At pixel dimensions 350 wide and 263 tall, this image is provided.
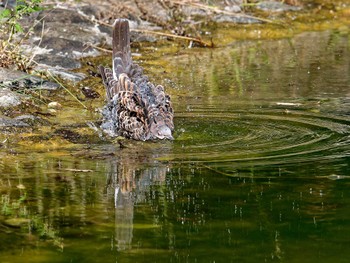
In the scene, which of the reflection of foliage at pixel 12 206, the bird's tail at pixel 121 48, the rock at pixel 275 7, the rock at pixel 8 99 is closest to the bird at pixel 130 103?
the bird's tail at pixel 121 48

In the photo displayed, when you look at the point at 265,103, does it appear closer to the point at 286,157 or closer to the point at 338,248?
the point at 286,157

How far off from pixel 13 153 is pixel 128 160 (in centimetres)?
100

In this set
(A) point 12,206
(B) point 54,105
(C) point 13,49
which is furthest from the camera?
(C) point 13,49

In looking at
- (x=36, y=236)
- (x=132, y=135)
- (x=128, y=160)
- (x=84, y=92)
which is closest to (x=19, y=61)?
(x=84, y=92)

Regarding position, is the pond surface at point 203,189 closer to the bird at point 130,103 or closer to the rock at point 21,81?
the bird at point 130,103

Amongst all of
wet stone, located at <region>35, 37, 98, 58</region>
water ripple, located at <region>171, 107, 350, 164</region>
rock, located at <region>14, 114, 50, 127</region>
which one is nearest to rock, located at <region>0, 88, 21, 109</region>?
rock, located at <region>14, 114, 50, 127</region>

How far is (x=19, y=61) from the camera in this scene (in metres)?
10.2

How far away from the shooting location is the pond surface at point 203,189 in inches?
212

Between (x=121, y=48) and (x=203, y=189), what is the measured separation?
3.65 m

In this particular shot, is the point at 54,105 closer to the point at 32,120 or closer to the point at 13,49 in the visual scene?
the point at 32,120

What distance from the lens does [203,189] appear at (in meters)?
6.65

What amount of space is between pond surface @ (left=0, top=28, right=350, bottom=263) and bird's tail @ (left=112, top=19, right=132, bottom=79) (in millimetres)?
743

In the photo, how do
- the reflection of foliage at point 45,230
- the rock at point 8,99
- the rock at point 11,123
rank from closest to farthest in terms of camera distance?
the reflection of foliage at point 45,230
the rock at point 11,123
the rock at point 8,99

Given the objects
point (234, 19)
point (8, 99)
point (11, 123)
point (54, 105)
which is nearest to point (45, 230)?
point (11, 123)
